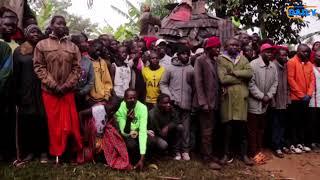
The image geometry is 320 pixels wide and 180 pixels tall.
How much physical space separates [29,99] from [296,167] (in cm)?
450

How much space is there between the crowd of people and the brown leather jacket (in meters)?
0.01

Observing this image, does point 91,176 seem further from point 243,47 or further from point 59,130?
point 243,47

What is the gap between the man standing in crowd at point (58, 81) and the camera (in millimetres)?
5234

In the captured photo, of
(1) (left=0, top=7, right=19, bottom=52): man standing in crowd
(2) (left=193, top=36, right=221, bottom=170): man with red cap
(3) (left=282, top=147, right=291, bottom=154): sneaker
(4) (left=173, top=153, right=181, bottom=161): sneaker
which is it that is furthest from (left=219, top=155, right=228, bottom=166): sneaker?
(1) (left=0, top=7, right=19, bottom=52): man standing in crowd

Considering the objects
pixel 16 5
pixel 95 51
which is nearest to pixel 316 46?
pixel 95 51

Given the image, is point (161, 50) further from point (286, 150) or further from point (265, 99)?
point (286, 150)

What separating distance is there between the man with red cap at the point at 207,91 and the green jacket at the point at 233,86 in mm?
124

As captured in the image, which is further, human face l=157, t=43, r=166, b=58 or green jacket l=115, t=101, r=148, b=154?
human face l=157, t=43, r=166, b=58

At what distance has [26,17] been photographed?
25.1ft

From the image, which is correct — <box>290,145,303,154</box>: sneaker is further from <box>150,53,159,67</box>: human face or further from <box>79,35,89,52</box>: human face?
<box>79,35,89,52</box>: human face

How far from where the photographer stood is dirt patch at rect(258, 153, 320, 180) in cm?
602

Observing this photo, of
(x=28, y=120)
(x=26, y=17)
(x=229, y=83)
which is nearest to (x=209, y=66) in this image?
(x=229, y=83)

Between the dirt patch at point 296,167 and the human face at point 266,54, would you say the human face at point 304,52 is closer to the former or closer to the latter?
the human face at point 266,54

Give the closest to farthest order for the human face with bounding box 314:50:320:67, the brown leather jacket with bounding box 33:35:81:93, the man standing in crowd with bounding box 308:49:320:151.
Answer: the brown leather jacket with bounding box 33:35:81:93
the man standing in crowd with bounding box 308:49:320:151
the human face with bounding box 314:50:320:67
